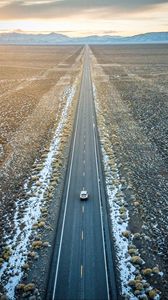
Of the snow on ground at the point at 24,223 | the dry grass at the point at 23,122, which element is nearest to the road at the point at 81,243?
the snow on ground at the point at 24,223

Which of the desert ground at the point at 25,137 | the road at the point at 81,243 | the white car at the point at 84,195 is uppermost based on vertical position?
the desert ground at the point at 25,137

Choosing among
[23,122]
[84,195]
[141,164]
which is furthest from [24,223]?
[23,122]

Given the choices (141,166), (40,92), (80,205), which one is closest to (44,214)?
(80,205)

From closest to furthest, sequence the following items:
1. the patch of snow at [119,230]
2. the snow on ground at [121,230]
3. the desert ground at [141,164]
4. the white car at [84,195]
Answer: the snow on ground at [121,230] < the patch of snow at [119,230] < the desert ground at [141,164] < the white car at [84,195]

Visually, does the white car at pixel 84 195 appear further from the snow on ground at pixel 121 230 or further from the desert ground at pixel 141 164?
the desert ground at pixel 141 164

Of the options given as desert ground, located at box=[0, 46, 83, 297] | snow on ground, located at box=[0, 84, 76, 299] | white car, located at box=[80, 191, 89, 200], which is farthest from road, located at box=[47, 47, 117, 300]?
desert ground, located at box=[0, 46, 83, 297]

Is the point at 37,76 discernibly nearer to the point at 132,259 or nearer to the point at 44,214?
the point at 44,214
